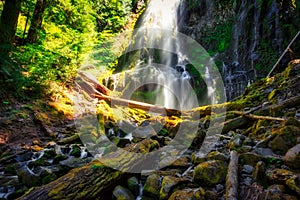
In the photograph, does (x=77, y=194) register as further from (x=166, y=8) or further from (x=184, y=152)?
(x=166, y=8)

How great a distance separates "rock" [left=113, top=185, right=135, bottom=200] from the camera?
8.78 feet

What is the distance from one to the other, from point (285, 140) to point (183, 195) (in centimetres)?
160

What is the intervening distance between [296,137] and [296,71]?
375 cm

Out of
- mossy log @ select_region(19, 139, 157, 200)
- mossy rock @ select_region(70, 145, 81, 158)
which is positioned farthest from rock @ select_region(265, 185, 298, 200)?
mossy rock @ select_region(70, 145, 81, 158)

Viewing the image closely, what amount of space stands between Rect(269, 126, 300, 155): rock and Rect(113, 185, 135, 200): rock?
2047 millimetres

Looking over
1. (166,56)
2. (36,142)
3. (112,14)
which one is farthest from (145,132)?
(112,14)

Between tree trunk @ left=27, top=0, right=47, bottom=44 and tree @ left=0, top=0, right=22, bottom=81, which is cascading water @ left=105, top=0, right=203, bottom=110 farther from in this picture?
tree @ left=0, top=0, right=22, bottom=81

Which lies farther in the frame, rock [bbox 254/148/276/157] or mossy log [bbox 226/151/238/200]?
rock [bbox 254/148/276/157]

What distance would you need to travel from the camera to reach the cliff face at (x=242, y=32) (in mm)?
8844

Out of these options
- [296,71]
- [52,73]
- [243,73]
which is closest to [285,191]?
[296,71]

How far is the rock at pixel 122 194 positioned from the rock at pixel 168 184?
441 mm

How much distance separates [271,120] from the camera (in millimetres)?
3855

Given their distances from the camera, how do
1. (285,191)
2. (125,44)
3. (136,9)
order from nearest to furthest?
(285,191)
(125,44)
(136,9)

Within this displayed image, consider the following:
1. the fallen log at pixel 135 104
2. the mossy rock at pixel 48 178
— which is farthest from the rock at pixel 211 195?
the fallen log at pixel 135 104
